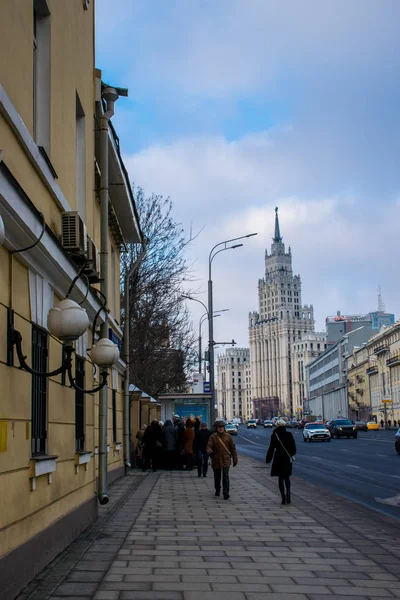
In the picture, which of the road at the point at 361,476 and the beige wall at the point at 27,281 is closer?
the beige wall at the point at 27,281

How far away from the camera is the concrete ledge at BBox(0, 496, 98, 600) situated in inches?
244

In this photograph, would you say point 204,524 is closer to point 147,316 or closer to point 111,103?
point 111,103

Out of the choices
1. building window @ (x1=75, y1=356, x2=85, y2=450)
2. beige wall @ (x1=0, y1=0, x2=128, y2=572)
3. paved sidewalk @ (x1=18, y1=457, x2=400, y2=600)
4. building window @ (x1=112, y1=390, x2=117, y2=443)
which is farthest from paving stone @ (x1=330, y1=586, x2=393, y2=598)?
building window @ (x1=112, y1=390, x2=117, y2=443)

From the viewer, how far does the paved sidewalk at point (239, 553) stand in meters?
6.91

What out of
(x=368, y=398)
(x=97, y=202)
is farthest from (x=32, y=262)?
(x=368, y=398)

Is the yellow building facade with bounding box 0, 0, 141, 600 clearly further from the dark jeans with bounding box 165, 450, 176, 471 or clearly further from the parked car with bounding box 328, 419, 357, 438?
the parked car with bounding box 328, 419, 357, 438

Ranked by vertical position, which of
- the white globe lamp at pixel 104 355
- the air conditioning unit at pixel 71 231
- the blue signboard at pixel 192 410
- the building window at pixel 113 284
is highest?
the building window at pixel 113 284

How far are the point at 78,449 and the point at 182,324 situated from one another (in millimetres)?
25681

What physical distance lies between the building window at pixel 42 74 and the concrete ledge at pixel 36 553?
426 centimetres

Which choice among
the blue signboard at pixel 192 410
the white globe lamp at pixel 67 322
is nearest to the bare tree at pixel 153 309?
the blue signboard at pixel 192 410

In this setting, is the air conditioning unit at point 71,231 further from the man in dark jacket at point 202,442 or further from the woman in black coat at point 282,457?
the man in dark jacket at point 202,442

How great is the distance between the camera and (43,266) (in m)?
8.11

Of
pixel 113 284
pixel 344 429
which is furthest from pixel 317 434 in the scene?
pixel 113 284

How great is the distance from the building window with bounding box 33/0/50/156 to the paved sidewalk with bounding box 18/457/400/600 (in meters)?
4.72
